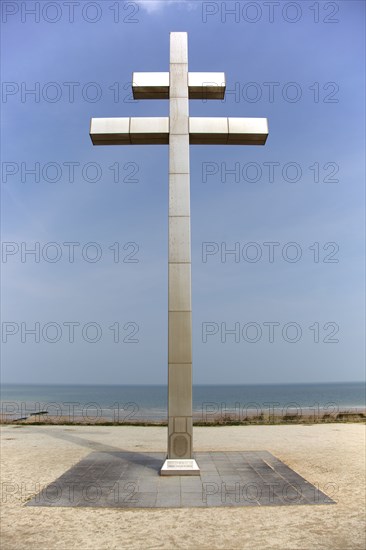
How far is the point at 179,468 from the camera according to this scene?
8.34 m

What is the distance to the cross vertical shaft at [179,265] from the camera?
8.45 metres

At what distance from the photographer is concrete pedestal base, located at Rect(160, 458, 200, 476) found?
8.32 meters

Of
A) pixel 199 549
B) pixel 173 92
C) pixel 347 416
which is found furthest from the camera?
pixel 347 416

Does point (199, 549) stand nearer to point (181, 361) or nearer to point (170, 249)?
point (181, 361)

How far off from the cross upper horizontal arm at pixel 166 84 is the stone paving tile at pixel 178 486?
312 inches

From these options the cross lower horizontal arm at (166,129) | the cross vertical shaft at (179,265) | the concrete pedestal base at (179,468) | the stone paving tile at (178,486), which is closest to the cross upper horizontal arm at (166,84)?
the cross vertical shaft at (179,265)

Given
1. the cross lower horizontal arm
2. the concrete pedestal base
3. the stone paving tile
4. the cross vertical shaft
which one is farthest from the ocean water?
the cross lower horizontal arm

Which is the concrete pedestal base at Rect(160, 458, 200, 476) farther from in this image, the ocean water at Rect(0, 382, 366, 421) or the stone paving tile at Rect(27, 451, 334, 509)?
the ocean water at Rect(0, 382, 366, 421)

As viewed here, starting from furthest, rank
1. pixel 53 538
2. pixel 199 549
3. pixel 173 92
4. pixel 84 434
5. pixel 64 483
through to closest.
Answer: pixel 84 434 → pixel 173 92 → pixel 64 483 → pixel 53 538 → pixel 199 549

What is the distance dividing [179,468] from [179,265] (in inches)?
153

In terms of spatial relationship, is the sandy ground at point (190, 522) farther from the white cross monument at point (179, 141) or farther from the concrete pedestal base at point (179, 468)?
the white cross monument at point (179, 141)

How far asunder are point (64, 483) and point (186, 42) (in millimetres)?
9472

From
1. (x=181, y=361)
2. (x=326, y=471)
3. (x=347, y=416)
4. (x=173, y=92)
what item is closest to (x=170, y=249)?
(x=181, y=361)

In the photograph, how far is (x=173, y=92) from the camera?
31.3 ft
